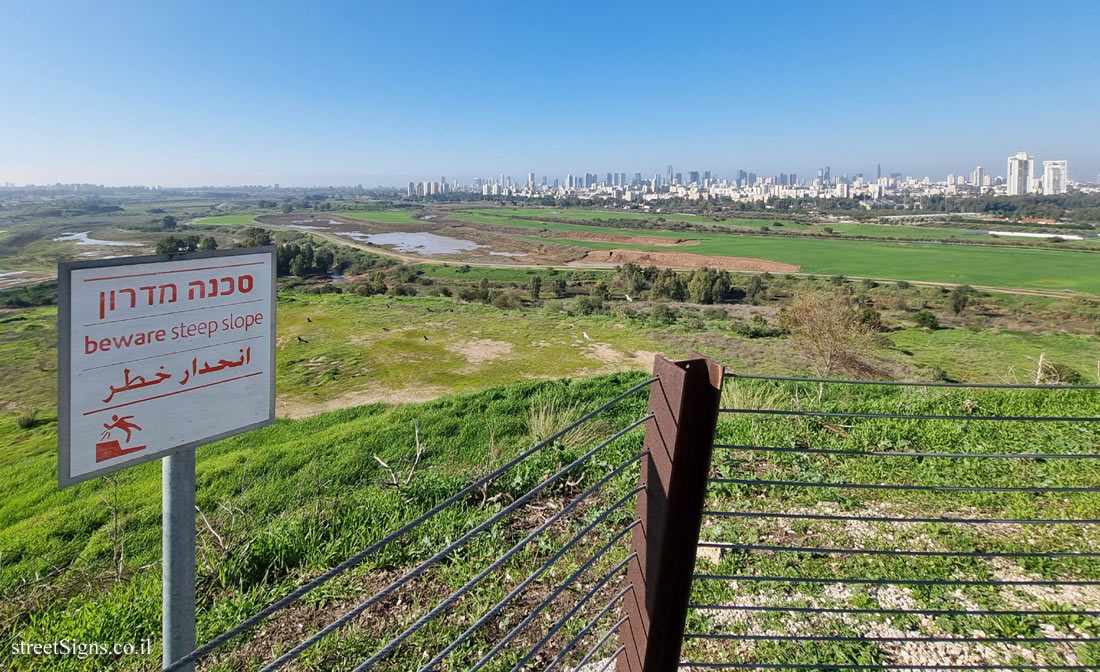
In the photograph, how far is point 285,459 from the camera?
6.80 metres

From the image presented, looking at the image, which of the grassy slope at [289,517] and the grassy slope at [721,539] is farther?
the grassy slope at [289,517]

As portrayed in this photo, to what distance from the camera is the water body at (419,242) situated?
174ft

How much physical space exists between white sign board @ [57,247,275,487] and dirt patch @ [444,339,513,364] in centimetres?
1473

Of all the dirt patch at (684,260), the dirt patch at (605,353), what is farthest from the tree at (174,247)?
the dirt patch at (684,260)

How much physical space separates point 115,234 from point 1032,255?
188ft

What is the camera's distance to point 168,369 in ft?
3.34

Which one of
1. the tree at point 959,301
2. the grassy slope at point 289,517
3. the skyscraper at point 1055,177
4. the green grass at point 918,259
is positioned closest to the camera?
the grassy slope at point 289,517

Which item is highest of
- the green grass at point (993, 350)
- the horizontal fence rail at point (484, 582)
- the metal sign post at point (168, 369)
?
the metal sign post at point (168, 369)

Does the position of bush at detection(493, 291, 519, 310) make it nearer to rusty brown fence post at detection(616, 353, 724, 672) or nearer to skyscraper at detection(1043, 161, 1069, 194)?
rusty brown fence post at detection(616, 353, 724, 672)

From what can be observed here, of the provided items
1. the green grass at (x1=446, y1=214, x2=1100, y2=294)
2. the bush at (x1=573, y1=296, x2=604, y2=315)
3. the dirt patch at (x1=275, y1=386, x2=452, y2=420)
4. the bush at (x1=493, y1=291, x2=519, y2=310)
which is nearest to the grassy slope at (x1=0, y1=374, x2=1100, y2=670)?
the dirt patch at (x1=275, y1=386, x2=452, y2=420)

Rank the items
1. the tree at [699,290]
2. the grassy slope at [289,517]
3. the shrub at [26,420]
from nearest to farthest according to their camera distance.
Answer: the grassy slope at [289,517], the shrub at [26,420], the tree at [699,290]

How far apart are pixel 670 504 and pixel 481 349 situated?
16.2 meters

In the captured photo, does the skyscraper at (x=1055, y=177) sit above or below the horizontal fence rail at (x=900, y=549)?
above

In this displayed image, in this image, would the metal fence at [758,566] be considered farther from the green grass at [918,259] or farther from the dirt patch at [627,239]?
the dirt patch at [627,239]
